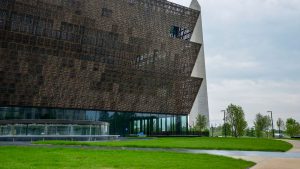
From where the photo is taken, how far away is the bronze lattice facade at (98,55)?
55.7 meters

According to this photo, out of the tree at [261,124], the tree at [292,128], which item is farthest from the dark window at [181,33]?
the tree at [292,128]

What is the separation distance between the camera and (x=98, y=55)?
6341 cm

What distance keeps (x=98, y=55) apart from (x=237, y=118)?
3834 centimetres

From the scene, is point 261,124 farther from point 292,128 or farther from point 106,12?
point 106,12

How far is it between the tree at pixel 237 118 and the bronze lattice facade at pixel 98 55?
34.7 ft

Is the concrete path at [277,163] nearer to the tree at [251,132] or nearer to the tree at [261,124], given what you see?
the tree at [261,124]

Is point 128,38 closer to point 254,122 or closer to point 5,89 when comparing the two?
point 5,89

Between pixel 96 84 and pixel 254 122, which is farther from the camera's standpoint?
pixel 254 122

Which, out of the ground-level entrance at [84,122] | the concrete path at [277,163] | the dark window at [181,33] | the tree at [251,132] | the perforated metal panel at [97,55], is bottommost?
the tree at [251,132]

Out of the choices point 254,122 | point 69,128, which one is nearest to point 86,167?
point 69,128

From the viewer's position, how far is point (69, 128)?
145 ft

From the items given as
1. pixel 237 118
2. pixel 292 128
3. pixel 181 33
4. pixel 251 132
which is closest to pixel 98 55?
pixel 181 33

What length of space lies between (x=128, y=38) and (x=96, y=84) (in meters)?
12.0

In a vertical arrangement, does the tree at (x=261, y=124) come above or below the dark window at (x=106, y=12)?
below
